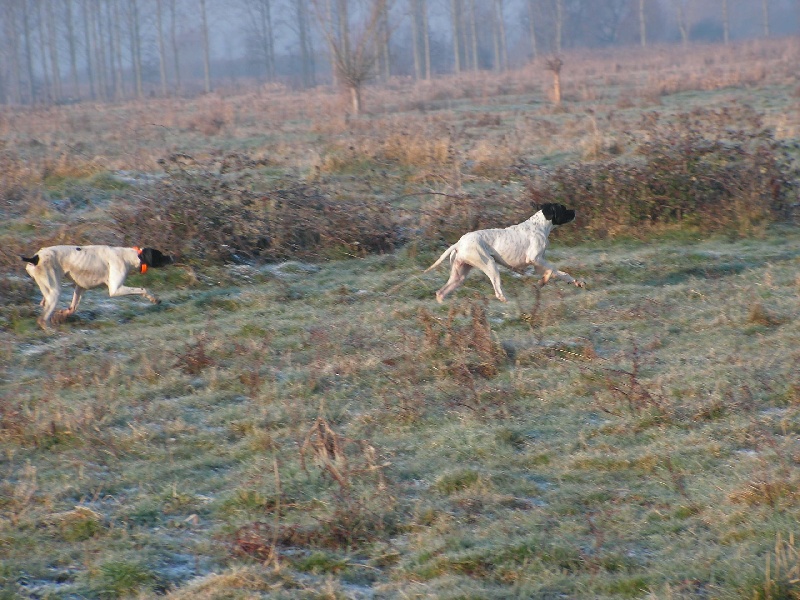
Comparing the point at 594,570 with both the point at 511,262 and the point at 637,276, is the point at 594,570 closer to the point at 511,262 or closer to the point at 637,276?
the point at 511,262

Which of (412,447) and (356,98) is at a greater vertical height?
(356,98)

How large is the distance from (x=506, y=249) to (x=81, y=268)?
146 inches

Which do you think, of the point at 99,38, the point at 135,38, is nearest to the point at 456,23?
the point at 135,38

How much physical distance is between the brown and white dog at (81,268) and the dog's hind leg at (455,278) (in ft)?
8.13

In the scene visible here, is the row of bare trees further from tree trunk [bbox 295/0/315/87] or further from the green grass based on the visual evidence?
the green grass

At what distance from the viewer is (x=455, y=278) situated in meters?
8.35

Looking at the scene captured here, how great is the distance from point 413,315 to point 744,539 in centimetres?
421

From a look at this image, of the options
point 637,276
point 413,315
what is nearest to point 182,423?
point 413,315

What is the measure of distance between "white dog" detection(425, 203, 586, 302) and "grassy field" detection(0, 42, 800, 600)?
31cm

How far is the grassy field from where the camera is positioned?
13.3 ft

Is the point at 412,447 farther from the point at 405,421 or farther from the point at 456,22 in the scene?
the point at 456,22

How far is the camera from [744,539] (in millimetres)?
4086

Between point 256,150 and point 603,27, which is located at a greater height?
point 603,27

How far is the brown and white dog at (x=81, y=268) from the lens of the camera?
800 centimetres
